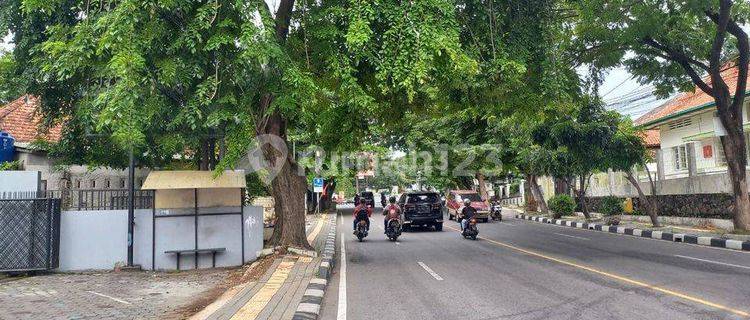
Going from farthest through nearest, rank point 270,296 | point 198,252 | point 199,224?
point 199,224, point 198,252, point 270,296

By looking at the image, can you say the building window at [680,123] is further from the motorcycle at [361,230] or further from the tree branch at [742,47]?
the motorcycle at [361,230]

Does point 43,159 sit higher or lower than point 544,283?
higher

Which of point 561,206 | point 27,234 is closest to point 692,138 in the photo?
point 561,206

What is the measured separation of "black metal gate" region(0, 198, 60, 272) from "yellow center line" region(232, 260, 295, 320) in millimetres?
5183

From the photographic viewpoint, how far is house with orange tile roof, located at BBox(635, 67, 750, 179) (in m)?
22.1

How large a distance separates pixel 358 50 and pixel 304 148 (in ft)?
55.6

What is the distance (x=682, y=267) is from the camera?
1091 cm

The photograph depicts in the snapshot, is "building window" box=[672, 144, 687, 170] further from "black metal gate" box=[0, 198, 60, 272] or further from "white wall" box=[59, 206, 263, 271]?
"black metal gate" box=[0, 198, 60, 272]

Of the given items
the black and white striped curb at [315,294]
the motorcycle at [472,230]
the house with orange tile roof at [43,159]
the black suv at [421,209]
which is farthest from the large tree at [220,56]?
the black suv at [421,209]

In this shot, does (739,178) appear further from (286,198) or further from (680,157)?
(286,198)

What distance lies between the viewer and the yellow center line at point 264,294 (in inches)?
280

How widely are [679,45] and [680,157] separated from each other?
1000cm

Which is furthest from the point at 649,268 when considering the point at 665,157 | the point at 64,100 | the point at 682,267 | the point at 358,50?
the point at 665,157

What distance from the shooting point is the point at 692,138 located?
A: 2370 centimetres
